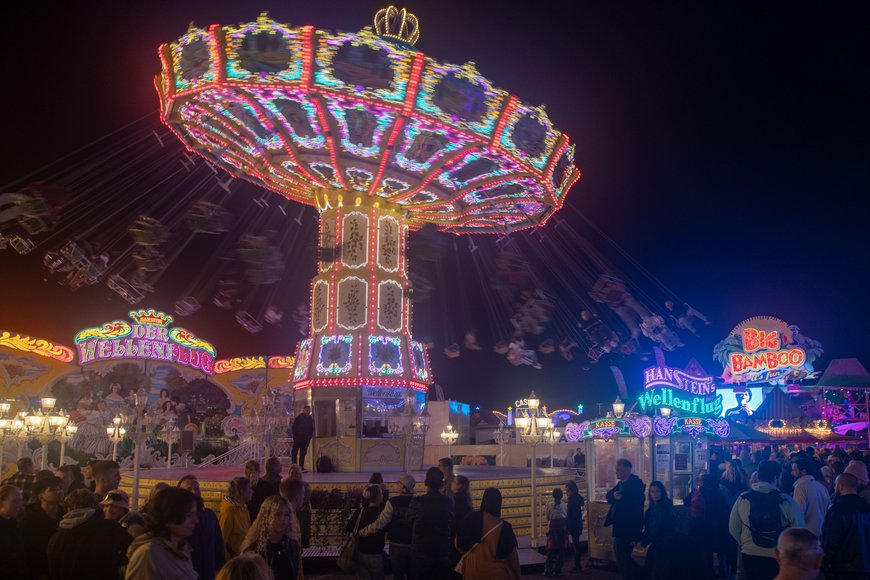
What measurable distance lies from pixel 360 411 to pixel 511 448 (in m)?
11.4

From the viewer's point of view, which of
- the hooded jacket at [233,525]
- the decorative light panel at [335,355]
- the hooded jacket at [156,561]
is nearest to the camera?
the hooded jacket at [156,561]

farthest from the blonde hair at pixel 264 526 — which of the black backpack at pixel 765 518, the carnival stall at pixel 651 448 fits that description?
the carnival stall at pixel 651 448

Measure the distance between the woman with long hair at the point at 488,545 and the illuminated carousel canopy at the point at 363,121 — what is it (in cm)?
1609

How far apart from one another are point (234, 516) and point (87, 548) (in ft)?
7.63

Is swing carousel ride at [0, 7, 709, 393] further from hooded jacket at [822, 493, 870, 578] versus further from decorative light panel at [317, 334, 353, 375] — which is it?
hooded jacket at [822, 493, 870, 578]

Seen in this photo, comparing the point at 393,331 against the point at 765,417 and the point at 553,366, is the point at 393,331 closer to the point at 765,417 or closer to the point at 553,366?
the point at 765,417

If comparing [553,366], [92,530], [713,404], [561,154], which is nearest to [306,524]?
[92,530]

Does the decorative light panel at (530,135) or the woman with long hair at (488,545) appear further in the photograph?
the decorative light panel at (530,135)

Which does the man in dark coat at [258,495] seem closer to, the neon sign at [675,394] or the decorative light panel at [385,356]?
the neon sign at [675,394]

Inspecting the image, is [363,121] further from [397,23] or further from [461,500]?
[461,500]

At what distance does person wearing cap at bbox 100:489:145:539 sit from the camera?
20.3ft

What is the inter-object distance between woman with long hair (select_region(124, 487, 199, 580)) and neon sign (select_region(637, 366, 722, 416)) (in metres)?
20.5

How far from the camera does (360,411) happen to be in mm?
27859

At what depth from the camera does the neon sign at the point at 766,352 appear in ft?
197
